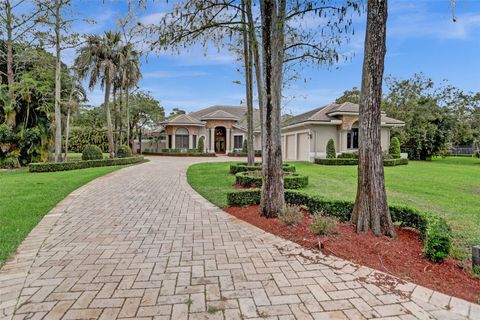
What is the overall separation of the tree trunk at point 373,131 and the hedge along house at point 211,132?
2704 centimetres

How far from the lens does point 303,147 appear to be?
23406mm

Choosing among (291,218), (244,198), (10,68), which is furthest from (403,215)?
(10,68)

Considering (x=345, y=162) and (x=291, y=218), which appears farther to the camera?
(x=345, y=162)

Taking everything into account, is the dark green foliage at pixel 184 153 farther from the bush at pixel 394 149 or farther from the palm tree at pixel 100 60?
the bush at pixel 394 149

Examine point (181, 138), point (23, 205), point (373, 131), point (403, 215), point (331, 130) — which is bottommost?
point (23, 205)

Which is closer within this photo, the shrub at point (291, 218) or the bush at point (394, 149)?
the shrub at point (291, 218)

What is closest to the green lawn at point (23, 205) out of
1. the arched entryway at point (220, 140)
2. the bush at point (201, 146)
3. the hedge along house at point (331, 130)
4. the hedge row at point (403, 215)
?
the hedge row at point (403, 215)

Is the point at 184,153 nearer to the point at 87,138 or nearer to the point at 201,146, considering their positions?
the point at 201,146

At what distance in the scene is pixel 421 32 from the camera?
1033 cm

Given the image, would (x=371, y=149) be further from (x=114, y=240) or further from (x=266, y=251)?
(x=114, y=240)

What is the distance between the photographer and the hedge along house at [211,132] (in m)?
32.5

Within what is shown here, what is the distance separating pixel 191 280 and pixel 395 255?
2.64 m

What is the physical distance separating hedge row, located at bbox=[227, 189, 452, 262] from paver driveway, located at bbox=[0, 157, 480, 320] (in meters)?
0.88

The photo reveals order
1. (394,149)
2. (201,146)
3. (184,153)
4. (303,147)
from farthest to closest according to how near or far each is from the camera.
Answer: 1. (201,146)
2. (184,153)
3. (303,147)
4. (394,149)
